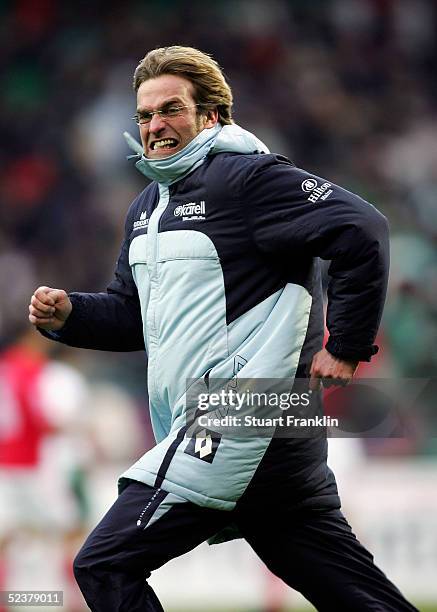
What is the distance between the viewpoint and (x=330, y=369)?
3893 millimetres

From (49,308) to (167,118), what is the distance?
29.3 inches

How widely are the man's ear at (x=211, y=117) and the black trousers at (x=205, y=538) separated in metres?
1.19

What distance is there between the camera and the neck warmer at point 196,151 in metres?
4.07

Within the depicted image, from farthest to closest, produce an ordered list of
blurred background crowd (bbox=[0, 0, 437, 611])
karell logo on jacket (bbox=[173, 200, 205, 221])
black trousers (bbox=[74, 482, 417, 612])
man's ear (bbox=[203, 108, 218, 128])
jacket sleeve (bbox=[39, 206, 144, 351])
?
blurred background crowd (bbox=[0, 0, 437, 611]) → jacket sleeve (bbox=[39, 206, 144, 351]) → man's ear (bbox=[203, 108, 218, 128]) → karell logo on jacket (bbox=[173, 200, 205, 221]) → black trousers (bbox=[74, 482, 417, 612])

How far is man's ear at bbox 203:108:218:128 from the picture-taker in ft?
14.0

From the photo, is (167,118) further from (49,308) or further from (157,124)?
(49,308)

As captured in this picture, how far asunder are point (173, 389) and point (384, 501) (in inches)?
191

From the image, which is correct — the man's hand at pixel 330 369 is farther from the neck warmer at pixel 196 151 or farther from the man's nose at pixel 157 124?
the man's nose at pixel 157 124

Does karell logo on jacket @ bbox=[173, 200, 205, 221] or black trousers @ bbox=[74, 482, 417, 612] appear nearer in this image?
black trousers @ bbox=[74, 482, 417, 612]

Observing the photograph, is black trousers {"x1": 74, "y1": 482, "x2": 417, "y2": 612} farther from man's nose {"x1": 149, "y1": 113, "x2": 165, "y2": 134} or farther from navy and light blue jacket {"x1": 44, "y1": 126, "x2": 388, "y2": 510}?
man's nose {"x1": 149, "y1": 113, "x2": 165, "y2": 134}

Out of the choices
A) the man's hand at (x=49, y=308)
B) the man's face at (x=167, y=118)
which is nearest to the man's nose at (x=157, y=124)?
the man's face at (x=167, y=118)

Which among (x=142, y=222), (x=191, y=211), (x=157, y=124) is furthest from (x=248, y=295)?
(x=157, y=124)

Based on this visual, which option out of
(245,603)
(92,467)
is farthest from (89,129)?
(245,603)

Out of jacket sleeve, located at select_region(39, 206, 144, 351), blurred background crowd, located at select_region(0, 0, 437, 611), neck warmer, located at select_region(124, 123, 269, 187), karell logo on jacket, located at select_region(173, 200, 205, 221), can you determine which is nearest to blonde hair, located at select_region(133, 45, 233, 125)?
neck warmer, located at select_region(124, 123, 269, 187)
